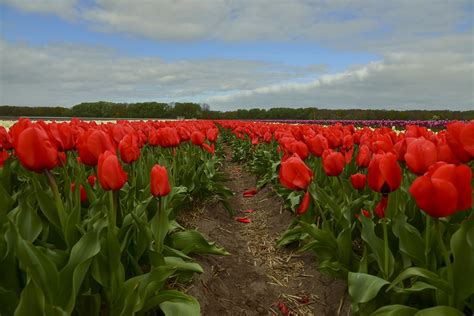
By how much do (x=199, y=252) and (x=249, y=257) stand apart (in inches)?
44.9

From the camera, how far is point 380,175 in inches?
108

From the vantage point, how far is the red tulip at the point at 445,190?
2084 mm

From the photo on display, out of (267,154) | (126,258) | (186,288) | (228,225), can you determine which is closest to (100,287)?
(126,258)

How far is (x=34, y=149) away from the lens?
7.86 feet

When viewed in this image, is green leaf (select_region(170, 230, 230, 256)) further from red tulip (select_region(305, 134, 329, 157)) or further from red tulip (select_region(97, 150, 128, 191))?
red tulip (select_region(305, 134, 329, 157))

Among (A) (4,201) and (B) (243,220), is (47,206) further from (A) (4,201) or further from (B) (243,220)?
(B) (243,220)

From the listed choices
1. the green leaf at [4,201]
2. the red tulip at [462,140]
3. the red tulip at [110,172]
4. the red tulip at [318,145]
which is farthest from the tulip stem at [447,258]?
the green leaf at [4,201]

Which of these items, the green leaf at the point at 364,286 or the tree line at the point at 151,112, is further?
the tree line at the point at 151,112

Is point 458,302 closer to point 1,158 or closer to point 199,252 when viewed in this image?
point 199,252

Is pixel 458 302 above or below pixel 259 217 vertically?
above

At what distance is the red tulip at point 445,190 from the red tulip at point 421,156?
0.56 m

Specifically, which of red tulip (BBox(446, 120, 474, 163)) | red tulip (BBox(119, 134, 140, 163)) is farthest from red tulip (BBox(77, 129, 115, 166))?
red tulip (BBox(446, 120, 474, 163))

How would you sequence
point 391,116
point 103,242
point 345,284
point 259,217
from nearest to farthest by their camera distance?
point 103,242
point 345,284
point 259,217
point 391,116

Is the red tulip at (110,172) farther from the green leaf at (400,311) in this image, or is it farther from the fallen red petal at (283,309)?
the fallen red petal at (283,309)
